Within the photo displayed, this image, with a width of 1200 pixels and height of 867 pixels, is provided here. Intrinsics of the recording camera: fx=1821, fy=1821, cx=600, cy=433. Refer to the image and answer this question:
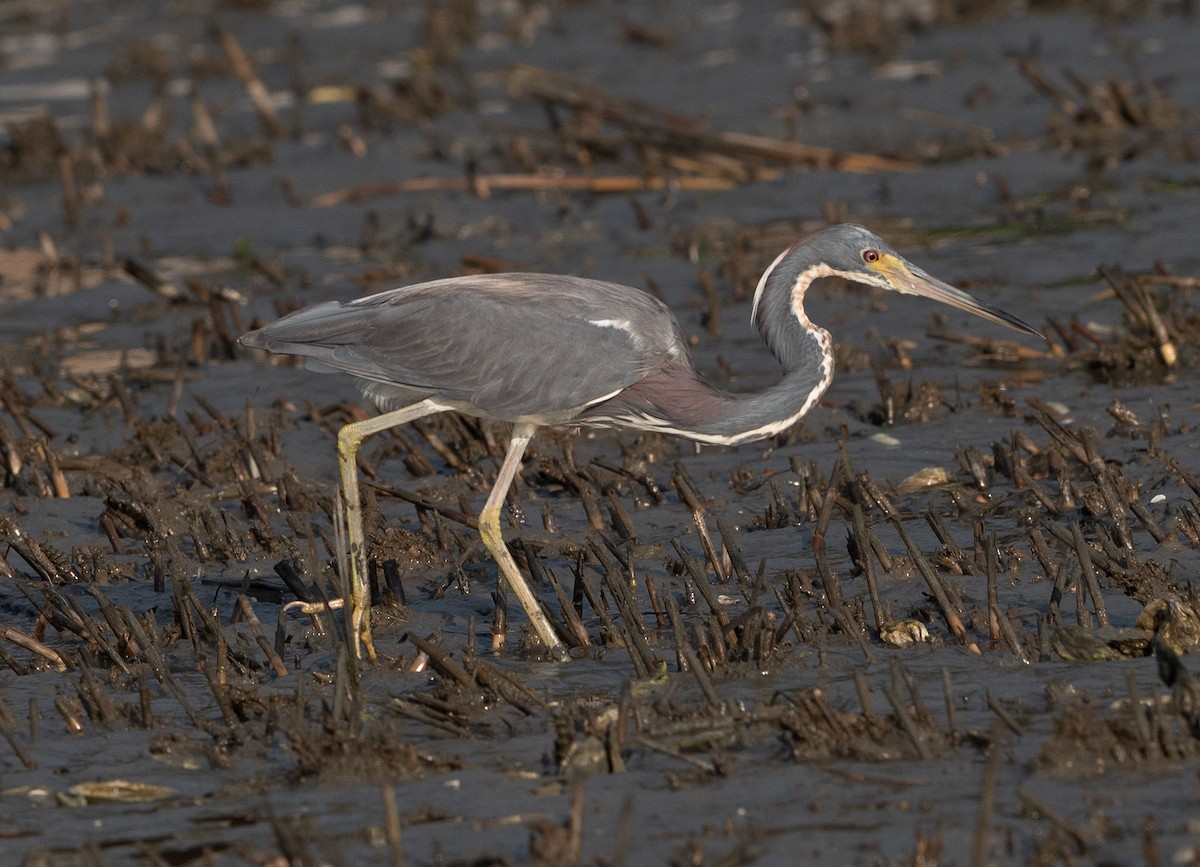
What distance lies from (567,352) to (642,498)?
1285 mm

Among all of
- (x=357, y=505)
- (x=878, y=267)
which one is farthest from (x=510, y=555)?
(x=878, y=267)

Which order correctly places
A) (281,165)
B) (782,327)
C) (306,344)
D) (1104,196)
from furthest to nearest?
(281,165) → (1104,196) → (306,344) → (782,327)

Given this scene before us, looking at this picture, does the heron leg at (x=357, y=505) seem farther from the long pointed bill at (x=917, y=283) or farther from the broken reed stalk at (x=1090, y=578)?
the broken reed stalk at (x=1090, y=578)

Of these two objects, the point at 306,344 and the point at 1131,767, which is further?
the point at 306,344

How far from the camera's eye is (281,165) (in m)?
14.4

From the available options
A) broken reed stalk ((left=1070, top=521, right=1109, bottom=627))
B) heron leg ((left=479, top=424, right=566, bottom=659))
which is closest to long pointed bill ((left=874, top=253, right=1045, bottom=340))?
broken reed stalk ((left=1070, top=521, right=1109, bottom=627))

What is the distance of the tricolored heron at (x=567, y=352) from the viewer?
19.9 feet

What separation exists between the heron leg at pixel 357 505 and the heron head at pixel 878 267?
148 centimetres

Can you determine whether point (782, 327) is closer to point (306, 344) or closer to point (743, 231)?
point (306, 344)

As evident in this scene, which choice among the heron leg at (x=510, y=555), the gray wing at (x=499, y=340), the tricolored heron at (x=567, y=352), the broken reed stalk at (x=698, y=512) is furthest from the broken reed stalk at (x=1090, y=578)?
the heron leg at (x=510, y=555)

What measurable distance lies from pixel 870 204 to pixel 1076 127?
1825mm

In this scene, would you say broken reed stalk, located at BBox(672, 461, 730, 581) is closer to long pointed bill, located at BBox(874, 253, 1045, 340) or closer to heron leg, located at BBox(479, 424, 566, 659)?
heron leg, located at BBox(479, 424, 566, 659)

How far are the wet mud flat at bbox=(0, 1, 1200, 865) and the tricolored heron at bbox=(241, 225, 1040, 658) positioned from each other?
0.38 m

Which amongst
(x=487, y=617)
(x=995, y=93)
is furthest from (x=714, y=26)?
(x=487, y=617)
